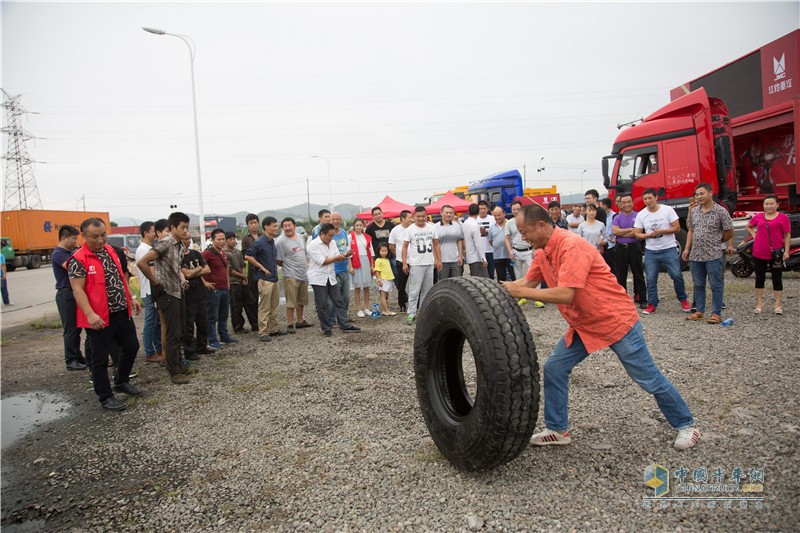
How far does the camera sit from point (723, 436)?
3.02m

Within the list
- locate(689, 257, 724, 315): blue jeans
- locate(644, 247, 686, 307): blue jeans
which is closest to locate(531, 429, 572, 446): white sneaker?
locate(689, 257, 724, 315): blue jeans

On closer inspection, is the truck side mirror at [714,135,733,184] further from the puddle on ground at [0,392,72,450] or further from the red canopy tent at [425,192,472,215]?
the puddle on ground at [0,392,72,450]

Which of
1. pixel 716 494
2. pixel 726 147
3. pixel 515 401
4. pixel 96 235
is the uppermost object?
pixel 726 147

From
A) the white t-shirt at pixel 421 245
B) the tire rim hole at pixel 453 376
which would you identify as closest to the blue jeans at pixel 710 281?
the white t-shirt at pixel 421 245

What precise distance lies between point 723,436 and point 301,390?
3470 mm

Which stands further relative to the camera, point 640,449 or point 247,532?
point 640,449

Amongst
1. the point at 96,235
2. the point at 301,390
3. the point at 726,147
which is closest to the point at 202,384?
the point at 301,390

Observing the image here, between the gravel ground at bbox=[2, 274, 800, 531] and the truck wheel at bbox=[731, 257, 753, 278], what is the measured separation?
5.52 meters

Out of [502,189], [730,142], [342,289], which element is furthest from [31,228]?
[730,142]

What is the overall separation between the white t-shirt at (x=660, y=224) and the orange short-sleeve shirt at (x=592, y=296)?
4.46m

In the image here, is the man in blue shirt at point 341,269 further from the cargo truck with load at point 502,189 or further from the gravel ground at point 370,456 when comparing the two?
the cargo truck with load at point 502,189

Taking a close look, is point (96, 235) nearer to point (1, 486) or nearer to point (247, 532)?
point (1, 486)

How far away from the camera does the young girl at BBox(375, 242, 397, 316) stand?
8305mm

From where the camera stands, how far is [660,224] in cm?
658
